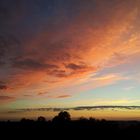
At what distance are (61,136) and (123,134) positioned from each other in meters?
17.5

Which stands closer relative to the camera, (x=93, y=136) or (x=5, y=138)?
(x=5, y=138)

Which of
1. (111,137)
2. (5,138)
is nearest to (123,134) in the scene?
(111,137)

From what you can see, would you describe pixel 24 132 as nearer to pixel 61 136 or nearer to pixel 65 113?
pixel 61 136

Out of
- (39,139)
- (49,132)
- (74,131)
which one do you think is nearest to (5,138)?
(39,139)

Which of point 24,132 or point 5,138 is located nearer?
point 5,138

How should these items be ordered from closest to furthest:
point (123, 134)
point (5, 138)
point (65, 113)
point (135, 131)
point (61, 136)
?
point (5, 138)
point (61, 136)
point (123, 134)
point (135, 131)
point (65, 113)

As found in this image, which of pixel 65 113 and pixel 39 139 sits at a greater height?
pixel 65 113

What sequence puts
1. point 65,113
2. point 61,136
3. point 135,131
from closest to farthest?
1. point 61,136
2. point 135,131
3. point 65,113

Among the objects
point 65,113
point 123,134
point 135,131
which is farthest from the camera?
point 65,113

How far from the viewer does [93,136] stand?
7144 cm

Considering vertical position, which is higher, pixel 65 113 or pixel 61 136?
pixel 65 113

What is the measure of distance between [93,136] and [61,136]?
8.64 meters

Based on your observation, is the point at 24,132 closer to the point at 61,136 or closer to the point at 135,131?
the point at 61,136

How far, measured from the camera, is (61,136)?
68.5m
